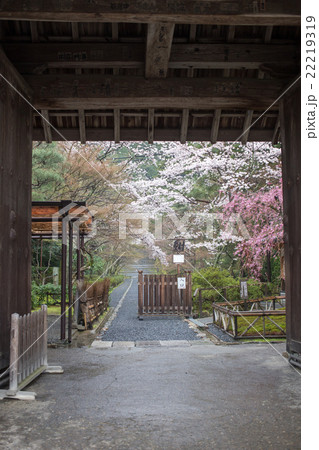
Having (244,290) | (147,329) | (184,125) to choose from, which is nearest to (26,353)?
(184,125)

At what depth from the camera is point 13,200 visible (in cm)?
507

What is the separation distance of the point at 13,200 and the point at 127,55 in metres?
2.44

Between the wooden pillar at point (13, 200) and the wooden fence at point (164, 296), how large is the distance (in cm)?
998

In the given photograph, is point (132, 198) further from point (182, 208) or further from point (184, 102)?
point (184, 102)

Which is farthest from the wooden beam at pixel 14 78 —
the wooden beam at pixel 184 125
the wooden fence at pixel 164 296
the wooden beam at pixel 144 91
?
the wooden fence at pixel 164 296

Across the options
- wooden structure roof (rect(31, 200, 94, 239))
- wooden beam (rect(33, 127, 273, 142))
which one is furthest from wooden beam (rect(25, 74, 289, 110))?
wooden structure roof (rect(31, 200, 94, 239))

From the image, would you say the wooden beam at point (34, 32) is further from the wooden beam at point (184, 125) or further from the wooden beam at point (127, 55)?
the wooden beam at point (184, 125)

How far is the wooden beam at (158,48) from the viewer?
15.8ft

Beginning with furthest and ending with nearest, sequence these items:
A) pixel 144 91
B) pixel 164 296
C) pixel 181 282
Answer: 1. pixel 164 296
2. pixel 181 282
3. pixel 144 91

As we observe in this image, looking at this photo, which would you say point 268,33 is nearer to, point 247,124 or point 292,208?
point 247,124

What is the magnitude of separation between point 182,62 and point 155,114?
4.37 ft

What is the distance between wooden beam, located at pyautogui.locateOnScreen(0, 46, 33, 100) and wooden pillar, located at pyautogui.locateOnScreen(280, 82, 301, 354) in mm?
3552

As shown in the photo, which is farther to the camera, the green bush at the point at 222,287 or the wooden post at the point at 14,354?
the green bush at the point at 222,287

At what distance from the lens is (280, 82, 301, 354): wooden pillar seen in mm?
5453
